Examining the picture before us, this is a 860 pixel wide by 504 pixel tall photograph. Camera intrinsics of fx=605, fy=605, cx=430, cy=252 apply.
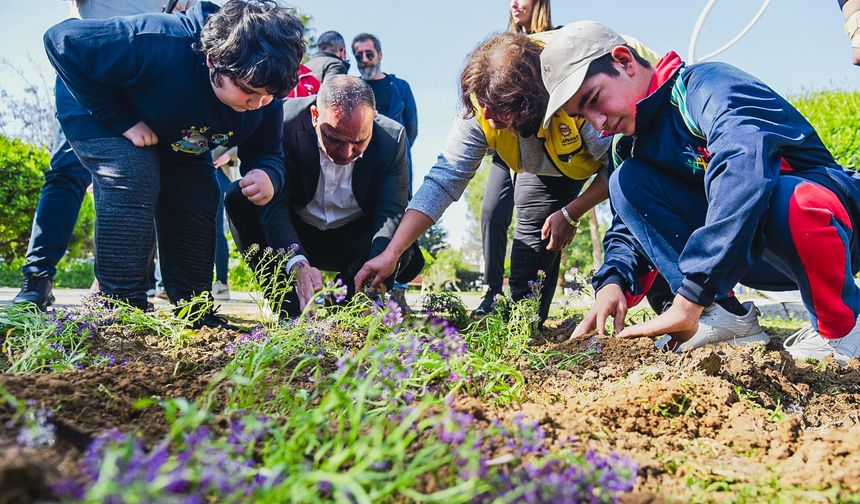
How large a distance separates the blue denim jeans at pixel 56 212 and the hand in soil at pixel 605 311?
8.30ft

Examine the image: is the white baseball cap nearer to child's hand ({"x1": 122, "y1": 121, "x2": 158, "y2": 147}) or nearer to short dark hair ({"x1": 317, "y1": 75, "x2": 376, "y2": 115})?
short dark hair ({"x1": 317, "y1": 75, "x2": 376, "y2": 115})

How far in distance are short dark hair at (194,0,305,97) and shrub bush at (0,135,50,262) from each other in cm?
778

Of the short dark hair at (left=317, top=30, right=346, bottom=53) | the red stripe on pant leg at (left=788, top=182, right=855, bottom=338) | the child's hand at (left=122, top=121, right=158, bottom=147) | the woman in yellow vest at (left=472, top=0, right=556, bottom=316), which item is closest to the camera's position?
the red stripe on pant leg at (left=788, top=182, right=855, bottom=338)

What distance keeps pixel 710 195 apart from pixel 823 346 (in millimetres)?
998

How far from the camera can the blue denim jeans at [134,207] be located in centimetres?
262

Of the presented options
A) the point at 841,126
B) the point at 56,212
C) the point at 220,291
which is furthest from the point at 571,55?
the point at 841,126

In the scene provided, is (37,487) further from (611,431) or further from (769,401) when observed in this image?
(769,401)

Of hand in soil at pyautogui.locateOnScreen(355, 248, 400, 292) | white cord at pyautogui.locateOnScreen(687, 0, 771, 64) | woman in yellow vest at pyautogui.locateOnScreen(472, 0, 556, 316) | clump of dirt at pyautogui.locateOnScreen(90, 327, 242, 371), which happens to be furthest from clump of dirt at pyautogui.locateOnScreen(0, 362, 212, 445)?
white cord at pyautogui.locateOnScreen(687, 0, 771, 64)

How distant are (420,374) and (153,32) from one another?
202 centimetres

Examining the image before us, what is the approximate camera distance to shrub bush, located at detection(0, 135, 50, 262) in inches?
341

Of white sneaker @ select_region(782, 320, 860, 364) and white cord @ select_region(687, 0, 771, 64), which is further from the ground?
white cord @ select_region(687, 0, 771, 64)

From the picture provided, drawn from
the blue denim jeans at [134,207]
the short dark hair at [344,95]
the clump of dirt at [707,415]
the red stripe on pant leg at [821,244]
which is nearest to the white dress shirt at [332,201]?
the short dark hair at [344,95]

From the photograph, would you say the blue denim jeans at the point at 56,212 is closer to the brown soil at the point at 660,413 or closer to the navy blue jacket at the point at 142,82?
the navy blue jacket at the point at 142,82

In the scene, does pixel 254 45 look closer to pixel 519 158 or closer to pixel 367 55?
pixel 519 158
